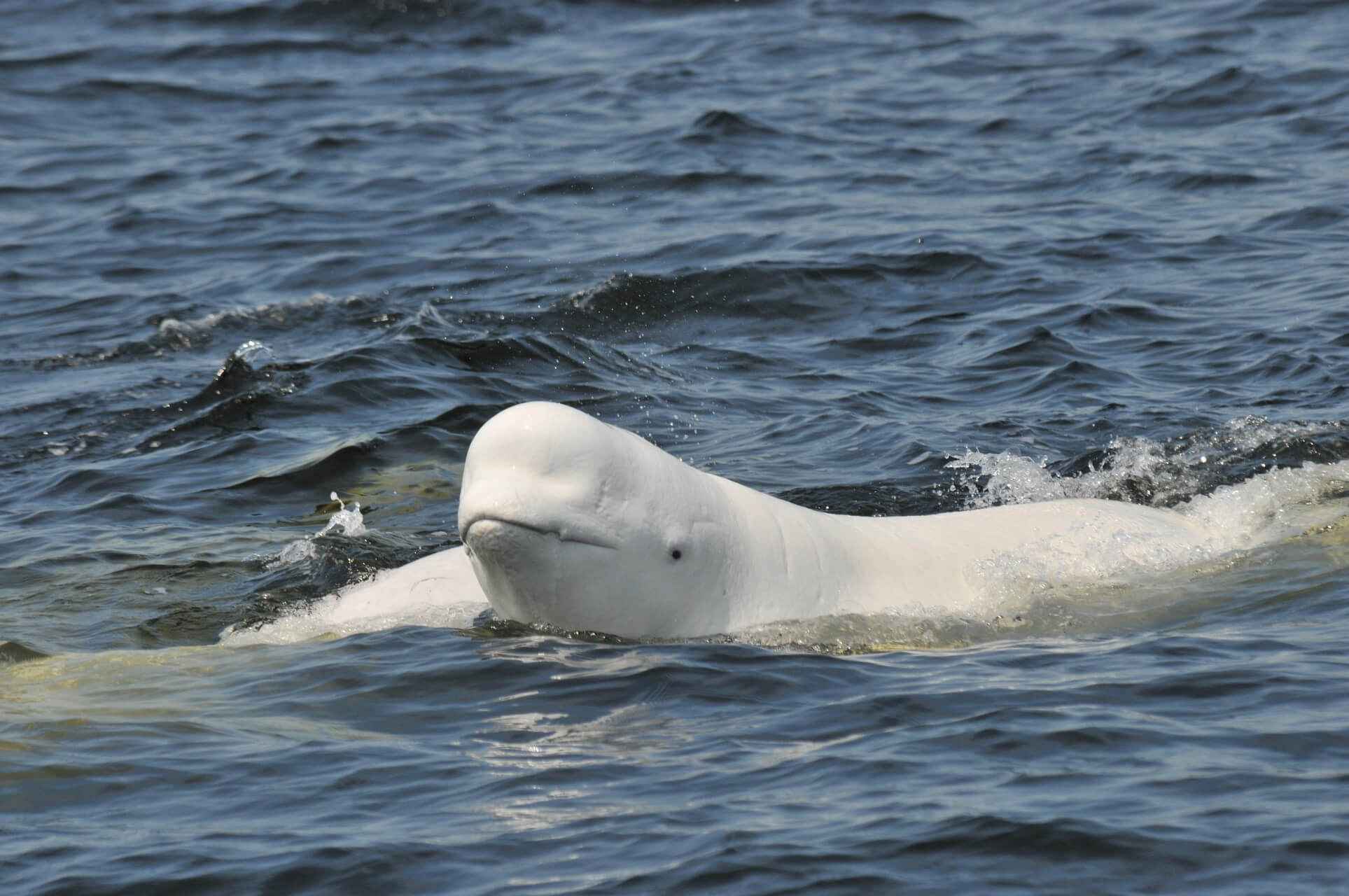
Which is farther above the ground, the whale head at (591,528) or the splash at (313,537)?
the whale head at (591,528)

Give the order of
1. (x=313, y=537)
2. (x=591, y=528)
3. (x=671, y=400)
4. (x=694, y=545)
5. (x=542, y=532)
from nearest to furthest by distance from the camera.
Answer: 1. (x=542, y=532)
2. (x=591, y=528)
3. (x=694, y=545)
4. (x=313, y=537)
5. (x=671, y=400)

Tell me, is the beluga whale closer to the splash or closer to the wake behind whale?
the wake behind whale

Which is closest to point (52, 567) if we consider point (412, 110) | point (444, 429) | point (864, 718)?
point (444, 429)

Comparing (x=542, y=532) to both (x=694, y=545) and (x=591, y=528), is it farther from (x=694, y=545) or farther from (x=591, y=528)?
(x=694, y=545)

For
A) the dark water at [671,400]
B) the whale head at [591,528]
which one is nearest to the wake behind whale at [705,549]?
the whale head at [591,528]

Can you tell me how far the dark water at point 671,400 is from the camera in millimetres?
6141

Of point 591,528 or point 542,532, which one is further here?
point 591,528

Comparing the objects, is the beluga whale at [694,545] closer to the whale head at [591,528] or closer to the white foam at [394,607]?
the whale head at [591,528]

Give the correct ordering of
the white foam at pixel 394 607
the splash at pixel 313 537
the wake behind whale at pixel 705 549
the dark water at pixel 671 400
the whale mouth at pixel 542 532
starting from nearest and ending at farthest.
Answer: the dark water at pixel 671 400
the whale mouth at pixel 542 532
the wake behind whale at pixel 705 549
the white foam at pixel 394 607
the splash at pixel 313 537

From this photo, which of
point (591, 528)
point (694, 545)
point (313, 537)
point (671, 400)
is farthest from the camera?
point (671, 400)

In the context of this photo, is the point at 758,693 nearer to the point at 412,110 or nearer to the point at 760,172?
the point at 760,172

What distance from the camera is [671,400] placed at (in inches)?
543

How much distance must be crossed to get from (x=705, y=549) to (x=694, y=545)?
0.08m

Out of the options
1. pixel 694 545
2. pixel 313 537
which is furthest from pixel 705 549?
pixel 313 537
